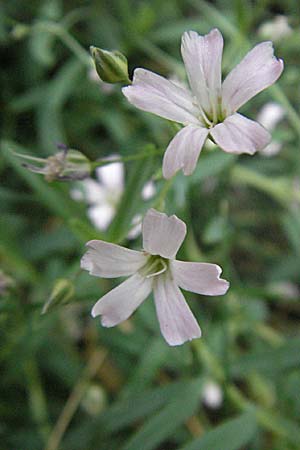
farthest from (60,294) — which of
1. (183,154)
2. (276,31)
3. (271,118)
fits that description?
(276,31)

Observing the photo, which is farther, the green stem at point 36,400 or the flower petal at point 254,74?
the green stem at point 36,400

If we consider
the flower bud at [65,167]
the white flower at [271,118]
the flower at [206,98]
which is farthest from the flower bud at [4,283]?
the white flower at [271,118]

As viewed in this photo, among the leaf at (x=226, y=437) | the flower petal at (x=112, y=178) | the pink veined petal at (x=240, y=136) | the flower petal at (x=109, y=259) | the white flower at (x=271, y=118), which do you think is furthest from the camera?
the white flower at (x=271, y=118)

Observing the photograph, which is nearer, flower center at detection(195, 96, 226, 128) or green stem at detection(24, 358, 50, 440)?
flower center at detection(195, 96, 226, 128)

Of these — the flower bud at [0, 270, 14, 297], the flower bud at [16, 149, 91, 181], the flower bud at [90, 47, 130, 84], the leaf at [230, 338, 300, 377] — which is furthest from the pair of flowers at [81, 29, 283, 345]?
the leaf at [230, 338, 300, 377]

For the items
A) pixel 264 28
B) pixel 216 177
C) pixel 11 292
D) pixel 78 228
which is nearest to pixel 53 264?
pixel 11 292

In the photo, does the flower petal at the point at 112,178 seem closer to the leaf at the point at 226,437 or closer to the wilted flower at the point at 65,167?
the wilted flower at the point at 65,167

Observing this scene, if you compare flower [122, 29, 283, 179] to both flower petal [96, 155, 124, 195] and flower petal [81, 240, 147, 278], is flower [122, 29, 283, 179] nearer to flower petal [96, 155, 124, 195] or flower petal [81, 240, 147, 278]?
flower petal [81, 240, 147, 278]
